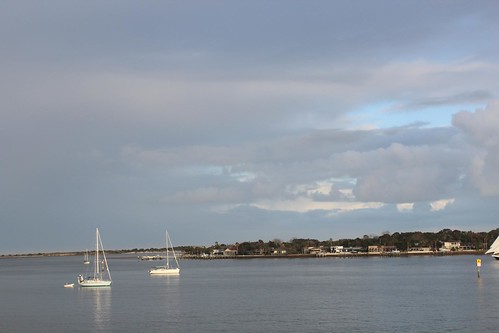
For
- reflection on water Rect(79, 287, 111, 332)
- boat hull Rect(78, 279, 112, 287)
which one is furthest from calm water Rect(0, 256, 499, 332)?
boat hull Rect(78, 279, 112, 287)

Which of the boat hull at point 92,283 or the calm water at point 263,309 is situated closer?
the calm water at point 263,309

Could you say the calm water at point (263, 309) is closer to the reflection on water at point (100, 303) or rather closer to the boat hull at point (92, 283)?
the reflection on water at point (100, 303)

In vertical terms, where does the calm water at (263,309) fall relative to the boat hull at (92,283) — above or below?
below

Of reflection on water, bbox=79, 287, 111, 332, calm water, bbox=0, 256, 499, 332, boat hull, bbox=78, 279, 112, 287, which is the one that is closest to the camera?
calm water, bbox=0, 256, 499, 332

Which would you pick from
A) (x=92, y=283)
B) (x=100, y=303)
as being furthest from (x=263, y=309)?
(x=92, y=283)

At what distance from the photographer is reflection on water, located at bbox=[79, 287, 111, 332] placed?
70.3 m

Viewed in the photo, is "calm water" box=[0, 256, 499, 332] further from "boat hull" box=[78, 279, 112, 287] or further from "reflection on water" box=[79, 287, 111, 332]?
"boat hull" box=[78, 279, 112, 287]

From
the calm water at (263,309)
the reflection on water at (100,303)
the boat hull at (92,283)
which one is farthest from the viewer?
the boat hull at (92,283)

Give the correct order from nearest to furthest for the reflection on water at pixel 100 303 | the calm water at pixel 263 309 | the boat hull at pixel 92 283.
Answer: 1. the calm water at pixel 263 309
2. the reflection on water at pixel 100 303
3. the boat hull at pixel 92 283

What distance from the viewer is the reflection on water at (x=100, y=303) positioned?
70338 mm

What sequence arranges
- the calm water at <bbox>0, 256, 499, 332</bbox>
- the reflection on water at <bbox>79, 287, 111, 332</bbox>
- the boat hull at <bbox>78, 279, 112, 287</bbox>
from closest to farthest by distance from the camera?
the calm water at <bbox>0, 256, 499, 332</bbox>, the reflection on water at <bbox>79, 287, 111, 332</bbox>, the boat hull at <bbox>78, 279, 112, 287</bbox>

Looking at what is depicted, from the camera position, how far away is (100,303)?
305ft

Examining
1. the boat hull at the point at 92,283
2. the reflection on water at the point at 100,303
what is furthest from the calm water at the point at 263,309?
the boat hull at the point at 92,283

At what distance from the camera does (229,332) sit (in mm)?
61844
